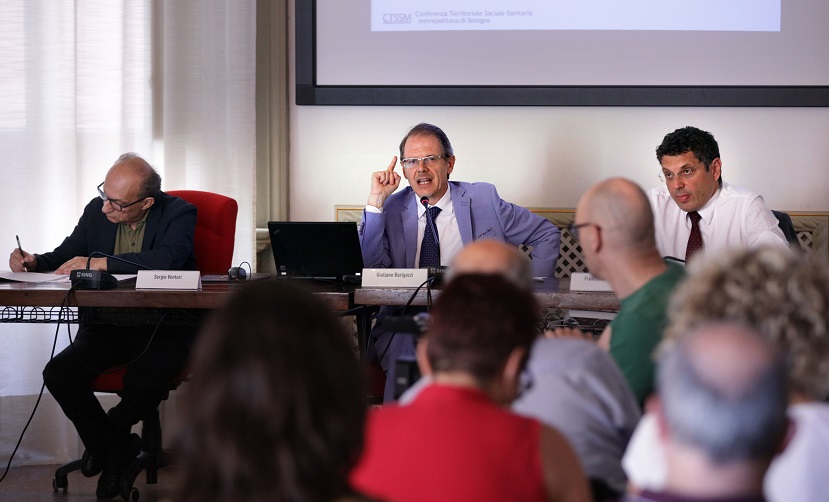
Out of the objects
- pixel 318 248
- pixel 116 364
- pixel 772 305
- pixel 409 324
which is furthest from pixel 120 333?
pixel 772 305

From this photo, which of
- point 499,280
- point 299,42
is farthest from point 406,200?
point 499,280

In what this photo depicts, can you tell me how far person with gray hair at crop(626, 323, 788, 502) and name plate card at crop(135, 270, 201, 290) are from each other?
2.10 meters

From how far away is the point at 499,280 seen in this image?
3.91 ft

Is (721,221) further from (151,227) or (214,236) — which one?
(151,227)

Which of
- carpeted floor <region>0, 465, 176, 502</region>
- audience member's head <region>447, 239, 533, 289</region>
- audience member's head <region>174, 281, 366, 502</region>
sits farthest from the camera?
carpeted floor <region>0, 465, 176, 502</region>

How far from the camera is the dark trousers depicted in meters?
2.95

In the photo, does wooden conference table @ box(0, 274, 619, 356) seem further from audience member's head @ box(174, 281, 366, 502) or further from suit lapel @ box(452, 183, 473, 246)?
audience member's head @ box(174, 281, 366, 502)

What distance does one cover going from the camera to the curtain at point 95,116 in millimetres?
3559

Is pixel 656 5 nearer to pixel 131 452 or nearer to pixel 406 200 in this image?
pixel 406 200

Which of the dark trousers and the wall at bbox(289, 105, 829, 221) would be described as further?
the wall at bbox(289, 105, 829, 221)

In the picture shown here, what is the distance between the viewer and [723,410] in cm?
78

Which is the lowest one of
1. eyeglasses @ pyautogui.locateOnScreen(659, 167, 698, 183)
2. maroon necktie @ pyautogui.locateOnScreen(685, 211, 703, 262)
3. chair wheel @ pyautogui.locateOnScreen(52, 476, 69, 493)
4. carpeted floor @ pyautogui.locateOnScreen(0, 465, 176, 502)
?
carpeted floor @ pyautogui.locateOnScreen(0, 465, 176, 502)

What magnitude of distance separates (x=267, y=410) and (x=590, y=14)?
3500mm

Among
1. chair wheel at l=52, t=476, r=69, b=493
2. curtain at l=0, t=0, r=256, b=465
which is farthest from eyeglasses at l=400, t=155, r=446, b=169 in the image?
chair wheel at l=52, t=476, r=69, b=493
